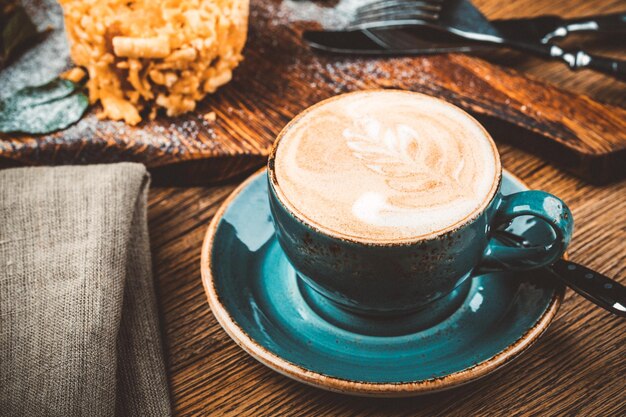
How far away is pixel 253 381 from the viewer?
0.66 metres

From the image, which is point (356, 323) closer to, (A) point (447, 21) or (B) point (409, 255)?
(B) point (409, 255)

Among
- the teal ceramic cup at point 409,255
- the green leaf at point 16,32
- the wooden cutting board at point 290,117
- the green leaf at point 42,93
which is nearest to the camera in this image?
the teal ceramic cup at point 409,255

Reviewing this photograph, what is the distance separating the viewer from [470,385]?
0.64 meters

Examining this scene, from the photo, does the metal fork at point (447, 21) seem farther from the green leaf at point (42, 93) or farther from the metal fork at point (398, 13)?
the green leaf at point (42, 93)

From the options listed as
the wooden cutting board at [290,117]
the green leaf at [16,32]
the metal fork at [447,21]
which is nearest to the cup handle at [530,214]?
the wooden cutting board at [290,117]

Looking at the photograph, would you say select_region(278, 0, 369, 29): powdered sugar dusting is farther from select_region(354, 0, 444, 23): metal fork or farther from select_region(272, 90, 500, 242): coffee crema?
select_region(272, 90, 500, 242): coffee crema

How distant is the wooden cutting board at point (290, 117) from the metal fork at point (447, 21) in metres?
0.04

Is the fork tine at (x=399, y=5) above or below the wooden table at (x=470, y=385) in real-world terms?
above

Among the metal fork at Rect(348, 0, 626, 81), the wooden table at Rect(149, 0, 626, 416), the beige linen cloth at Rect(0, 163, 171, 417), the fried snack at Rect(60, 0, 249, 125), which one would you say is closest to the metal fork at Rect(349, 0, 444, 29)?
the metal fork at Rect(348, 0, 626, 81)

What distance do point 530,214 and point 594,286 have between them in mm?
103

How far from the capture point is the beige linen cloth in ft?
1.95

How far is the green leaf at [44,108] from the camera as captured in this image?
933mm

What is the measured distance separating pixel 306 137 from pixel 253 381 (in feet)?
0.83

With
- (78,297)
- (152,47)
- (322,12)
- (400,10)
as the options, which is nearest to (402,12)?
(400,10)
